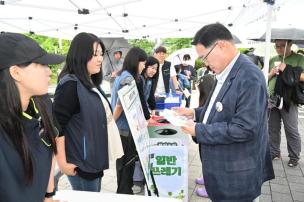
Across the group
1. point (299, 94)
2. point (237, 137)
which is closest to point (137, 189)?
point (237, 137)

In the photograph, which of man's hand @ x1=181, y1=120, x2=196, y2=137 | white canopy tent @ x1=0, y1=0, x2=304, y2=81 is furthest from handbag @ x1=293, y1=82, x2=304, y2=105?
man's hand @ x1=181, y1=120, x2=196, y2=137

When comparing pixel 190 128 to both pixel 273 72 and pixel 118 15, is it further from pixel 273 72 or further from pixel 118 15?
pixel 118 15

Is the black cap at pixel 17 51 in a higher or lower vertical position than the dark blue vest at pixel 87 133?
higher

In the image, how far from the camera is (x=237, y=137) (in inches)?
67.1

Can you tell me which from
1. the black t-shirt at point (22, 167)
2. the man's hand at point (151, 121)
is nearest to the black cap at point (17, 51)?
the black t-shirt at point (22, 167)

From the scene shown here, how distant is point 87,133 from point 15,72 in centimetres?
81

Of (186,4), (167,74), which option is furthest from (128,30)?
(167,74)

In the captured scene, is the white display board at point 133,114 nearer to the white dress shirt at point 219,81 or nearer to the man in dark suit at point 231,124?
the man in dark suit at point 231,124

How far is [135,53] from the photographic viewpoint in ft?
10.2

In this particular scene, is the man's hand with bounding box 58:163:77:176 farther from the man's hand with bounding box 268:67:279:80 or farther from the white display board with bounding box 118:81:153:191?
the man's hand with bounding box 268:67:279:80

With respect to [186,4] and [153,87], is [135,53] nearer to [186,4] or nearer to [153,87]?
[153,87]

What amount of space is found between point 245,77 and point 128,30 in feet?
21.8

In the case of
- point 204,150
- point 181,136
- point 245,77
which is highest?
point 245,77

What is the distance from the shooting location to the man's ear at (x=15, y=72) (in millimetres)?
1074
